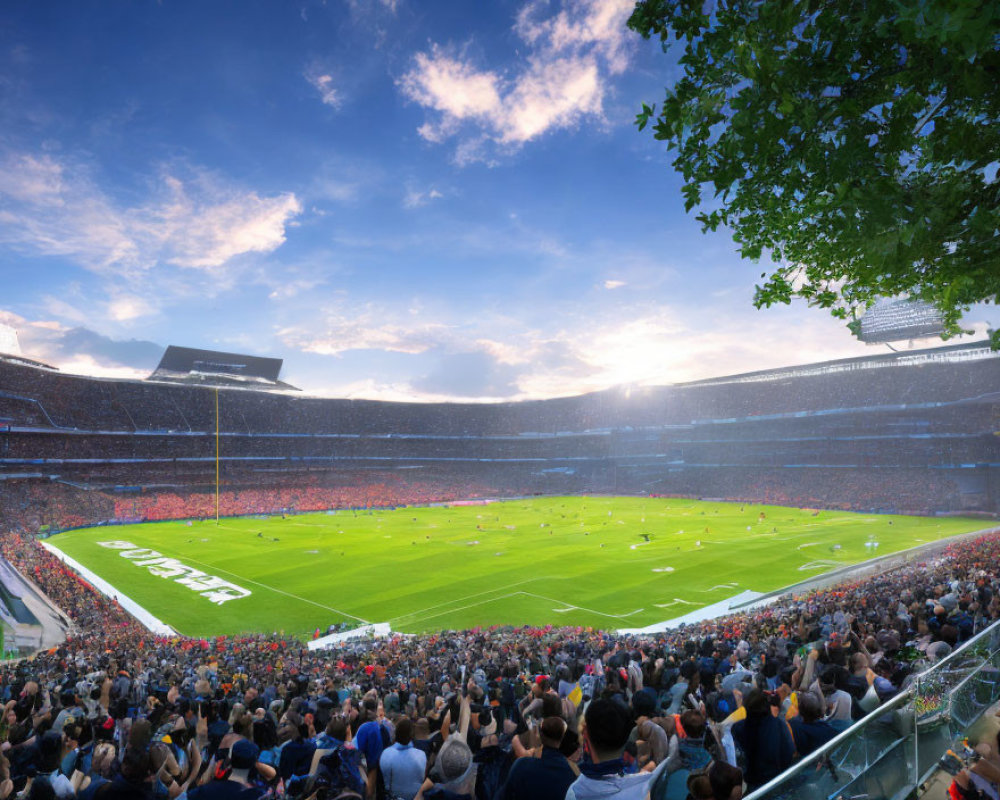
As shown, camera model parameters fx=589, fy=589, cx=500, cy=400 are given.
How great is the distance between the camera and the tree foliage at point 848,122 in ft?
18.7

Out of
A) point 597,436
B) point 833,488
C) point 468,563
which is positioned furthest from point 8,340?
point 833,488

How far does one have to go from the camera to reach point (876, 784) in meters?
5.04

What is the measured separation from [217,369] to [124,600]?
76779 mm

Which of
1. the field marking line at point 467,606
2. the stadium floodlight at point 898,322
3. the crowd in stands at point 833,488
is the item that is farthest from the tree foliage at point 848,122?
the stadium floodlight at point 898,322

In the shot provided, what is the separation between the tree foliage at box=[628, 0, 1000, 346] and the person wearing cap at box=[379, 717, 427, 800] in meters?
6.46

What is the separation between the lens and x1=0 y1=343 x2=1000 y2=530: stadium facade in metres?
56.6

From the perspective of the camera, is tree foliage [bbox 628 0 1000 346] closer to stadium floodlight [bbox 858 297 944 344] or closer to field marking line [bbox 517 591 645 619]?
field marking line [bbox 517 591 645 619]

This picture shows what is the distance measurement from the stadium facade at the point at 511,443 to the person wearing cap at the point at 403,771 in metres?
53.7

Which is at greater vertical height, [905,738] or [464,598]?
[905,738]

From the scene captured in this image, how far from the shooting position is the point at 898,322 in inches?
2472

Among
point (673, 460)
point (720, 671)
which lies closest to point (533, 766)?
point (720, 671)

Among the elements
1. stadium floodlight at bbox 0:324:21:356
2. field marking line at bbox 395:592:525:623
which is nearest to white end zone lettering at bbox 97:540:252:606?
field marking line at bbox 395:592:525:623

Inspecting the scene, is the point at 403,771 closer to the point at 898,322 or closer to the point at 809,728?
the point at 809,728

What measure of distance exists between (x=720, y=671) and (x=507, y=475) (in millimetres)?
83550
